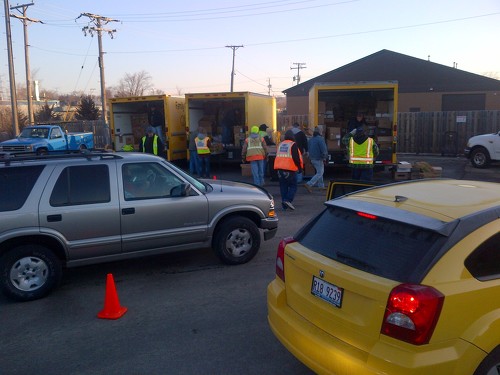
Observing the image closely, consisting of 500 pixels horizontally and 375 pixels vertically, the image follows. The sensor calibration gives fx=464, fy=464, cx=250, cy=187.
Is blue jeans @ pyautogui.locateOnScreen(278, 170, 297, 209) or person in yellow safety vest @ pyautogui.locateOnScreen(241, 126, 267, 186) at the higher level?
person in yellow safety vest @ pyautogui.locateOnScreen(241, 126, 267, 186)

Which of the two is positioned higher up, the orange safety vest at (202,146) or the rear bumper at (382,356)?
the orange safety vest at (202,146)

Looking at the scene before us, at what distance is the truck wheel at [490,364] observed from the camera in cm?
276

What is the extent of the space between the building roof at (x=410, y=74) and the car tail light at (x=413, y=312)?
117 ft

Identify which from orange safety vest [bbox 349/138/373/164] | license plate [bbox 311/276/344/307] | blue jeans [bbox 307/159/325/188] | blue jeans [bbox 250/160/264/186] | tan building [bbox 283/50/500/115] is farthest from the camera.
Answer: tan building [bbox 283/50/500/115]

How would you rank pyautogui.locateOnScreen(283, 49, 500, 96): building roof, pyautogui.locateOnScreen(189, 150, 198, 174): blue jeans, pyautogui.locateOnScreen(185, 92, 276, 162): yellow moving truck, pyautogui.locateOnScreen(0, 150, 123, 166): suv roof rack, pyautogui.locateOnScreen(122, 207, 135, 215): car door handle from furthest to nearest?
pyautogui.locateOnScreen(283, 49, 500, 96): building roof < pyautogui.locateOnScreen(185, 92, 276, 162): yellow moving truck < pyautogui.locateOnScreen(189, 150, 198, 174): blue jeans < pyautogui.locateOnScreen(122, 207, 135, 215): car door handle < pyautogui.locateOnScreen(0, 150, 123, 166): suv roof rack

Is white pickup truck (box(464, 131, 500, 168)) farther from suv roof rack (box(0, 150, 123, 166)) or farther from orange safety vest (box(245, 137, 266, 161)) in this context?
suv roof rack (box(0, 150, 123, 166))

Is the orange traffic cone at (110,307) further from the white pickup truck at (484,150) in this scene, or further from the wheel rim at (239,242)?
the white pickup truck at (484,150)

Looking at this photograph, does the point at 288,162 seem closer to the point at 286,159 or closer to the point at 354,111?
the point at 286,159

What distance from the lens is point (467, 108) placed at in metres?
35.0

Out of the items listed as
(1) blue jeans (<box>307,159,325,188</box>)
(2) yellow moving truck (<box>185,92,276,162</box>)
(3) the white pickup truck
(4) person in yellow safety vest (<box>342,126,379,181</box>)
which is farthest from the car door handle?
(3) the white pickup truck

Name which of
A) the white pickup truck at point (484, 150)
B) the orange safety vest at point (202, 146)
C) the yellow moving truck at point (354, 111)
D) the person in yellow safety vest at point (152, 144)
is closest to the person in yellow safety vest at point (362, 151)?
the yellow moving truck at point (354, 111)

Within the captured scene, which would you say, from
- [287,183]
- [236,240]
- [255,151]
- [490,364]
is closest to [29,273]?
[236,240]

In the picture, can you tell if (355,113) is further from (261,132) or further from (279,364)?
(279,364)

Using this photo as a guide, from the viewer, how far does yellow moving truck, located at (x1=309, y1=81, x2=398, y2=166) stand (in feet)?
47.1
